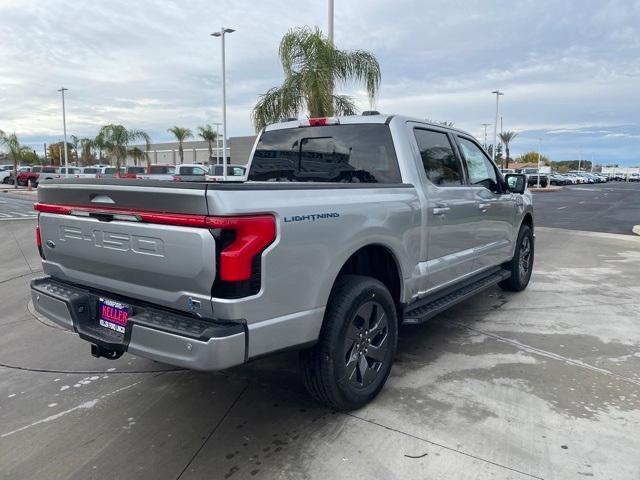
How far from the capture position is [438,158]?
15.1 feet

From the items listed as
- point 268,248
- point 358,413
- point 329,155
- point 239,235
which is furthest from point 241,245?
point 329,155

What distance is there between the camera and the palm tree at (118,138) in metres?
43.7

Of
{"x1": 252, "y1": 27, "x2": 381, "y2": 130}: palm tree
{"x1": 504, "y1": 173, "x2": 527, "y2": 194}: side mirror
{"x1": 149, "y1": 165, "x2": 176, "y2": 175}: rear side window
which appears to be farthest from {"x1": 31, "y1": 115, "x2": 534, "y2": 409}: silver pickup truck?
{"x1": 149, "y1": 165, "x2": 176, "y2": 175}: rear side window

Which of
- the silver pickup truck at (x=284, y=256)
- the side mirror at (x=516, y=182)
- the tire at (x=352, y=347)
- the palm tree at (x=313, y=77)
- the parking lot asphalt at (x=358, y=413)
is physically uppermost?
the palm tree at (x=313, y=77)

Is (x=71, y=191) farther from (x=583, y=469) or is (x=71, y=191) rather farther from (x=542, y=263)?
(x=542, y=263)

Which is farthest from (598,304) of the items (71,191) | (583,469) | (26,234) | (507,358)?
(26,234)

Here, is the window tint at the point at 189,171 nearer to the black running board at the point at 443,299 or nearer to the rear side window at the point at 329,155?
the rear side window at the point at 329,155

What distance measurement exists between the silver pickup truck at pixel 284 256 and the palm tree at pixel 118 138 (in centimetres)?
4305

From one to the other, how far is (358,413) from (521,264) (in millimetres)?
4043

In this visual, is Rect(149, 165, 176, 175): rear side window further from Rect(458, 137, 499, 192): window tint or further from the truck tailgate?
the truck tailgate

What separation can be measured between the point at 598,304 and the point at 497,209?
5.97 ft

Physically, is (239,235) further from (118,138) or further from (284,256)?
(118,138)

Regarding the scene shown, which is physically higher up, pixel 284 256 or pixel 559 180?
pixel 559 180

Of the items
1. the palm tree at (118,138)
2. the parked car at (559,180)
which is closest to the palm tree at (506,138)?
the parked car at (559,180)
